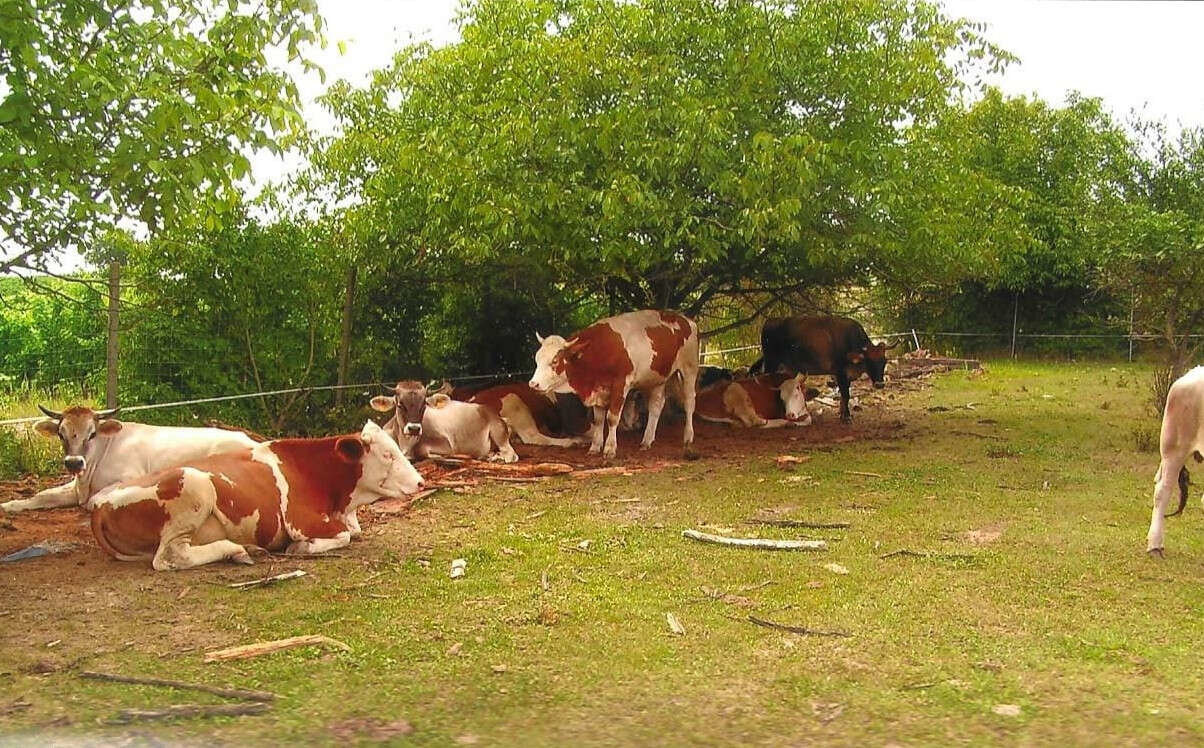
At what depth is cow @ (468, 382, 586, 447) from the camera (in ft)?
36.1

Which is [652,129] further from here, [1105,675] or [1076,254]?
[1076,254]

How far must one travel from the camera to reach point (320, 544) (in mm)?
6043

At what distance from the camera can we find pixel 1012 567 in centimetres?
555

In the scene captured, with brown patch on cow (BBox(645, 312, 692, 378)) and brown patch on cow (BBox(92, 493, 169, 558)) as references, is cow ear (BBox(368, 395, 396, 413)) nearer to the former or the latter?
brown patch on cow (BBox(92, 493, 169, 558))

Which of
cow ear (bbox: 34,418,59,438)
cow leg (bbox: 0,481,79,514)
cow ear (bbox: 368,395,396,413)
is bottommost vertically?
cow leg (bbox: 0,481,79,514)

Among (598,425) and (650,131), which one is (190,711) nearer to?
(650,131)

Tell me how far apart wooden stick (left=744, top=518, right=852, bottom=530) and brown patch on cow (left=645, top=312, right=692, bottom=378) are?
416 centimetres

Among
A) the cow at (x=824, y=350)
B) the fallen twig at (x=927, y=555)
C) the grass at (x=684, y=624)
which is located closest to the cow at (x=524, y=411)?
the grass at (x=684, y=624)

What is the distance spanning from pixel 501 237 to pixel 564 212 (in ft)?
2.49

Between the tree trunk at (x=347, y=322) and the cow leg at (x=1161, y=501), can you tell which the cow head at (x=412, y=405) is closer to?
the tree trunk at (x=347, y=322)

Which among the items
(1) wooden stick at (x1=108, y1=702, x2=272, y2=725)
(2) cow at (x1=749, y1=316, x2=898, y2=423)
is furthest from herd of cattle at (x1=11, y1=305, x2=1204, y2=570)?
(2) cow at (x1=749, y1=316, x2=898, y2=423)

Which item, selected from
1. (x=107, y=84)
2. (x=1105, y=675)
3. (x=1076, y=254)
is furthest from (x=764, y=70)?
(x=1076, y=254)

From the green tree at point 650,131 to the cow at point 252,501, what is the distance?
11.2ft

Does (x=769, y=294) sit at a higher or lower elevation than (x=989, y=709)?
higher
